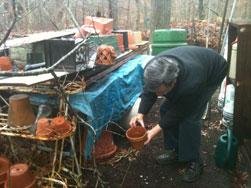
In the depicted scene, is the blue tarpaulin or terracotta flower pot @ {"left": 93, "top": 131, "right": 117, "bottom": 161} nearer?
the blue tarpaulin

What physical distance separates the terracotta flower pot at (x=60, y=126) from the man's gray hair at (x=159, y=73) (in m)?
0.74

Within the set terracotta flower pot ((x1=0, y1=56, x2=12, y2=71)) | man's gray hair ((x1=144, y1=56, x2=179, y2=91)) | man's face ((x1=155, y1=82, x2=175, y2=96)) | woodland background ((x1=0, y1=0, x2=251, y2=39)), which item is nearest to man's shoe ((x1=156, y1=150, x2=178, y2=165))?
man's face ((x1=155, y1=82, x2=175, y2=96))

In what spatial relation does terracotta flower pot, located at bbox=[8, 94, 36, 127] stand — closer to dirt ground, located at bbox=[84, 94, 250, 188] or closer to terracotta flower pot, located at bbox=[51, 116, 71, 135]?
terracotta flower pot, located at bbox=[51, 116, 71, 135]

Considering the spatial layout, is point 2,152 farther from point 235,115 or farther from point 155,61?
point 235,115

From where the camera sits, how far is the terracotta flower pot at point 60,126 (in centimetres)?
262

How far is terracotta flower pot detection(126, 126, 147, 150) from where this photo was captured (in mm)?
2695

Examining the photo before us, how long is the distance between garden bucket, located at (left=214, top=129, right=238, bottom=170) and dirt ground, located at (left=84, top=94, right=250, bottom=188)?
3.6 inches

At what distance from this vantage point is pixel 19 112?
109 inches

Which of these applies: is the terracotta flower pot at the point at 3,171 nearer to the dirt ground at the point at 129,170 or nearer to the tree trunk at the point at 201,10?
the dirt ground at the point at 129,170

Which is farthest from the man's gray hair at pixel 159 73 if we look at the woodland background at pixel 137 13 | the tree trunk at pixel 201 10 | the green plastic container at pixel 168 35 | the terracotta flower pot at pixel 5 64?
the tree trunk at pixel 201 10

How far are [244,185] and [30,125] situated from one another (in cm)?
214

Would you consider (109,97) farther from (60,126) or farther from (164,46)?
(164,46)

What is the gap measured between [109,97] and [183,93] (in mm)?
1073

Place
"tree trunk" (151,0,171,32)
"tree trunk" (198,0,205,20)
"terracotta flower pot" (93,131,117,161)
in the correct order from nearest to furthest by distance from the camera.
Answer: "terracotta flower pot" (93,131,117,161)
"tree trunk" (151,0,171,32)
"tree trunk" (198,0,205,20)
